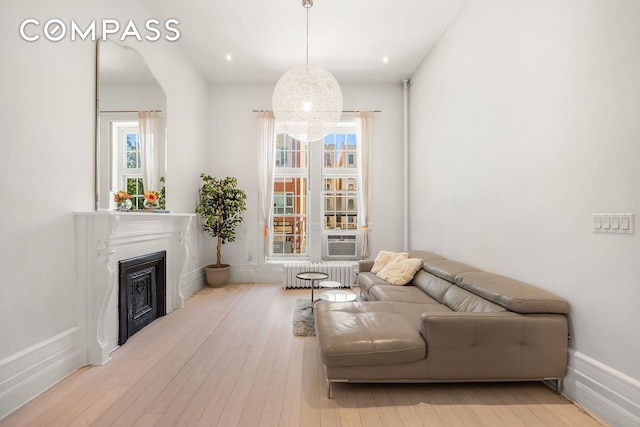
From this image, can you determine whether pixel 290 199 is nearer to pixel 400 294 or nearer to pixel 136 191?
pixel 136 191

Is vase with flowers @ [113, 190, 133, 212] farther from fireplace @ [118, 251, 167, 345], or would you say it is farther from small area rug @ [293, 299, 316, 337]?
small area rug @ [293, 299, 316, 337]

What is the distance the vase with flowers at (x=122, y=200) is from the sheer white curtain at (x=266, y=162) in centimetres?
281

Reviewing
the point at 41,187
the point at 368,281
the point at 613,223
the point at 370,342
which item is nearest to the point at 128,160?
the point at 41,187

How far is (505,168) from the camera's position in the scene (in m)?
3.04

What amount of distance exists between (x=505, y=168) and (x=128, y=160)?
12.1 feet

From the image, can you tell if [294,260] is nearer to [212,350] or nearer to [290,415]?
[212,350]

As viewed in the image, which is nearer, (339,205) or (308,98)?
(308,98)

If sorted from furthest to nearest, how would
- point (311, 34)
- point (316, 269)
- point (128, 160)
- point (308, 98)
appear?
point (316, 269) < point (311, 34) < point (308, 98) < point (128, 160)

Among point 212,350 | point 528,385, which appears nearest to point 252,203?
point 212,350

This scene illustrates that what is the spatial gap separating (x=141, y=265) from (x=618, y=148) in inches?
163

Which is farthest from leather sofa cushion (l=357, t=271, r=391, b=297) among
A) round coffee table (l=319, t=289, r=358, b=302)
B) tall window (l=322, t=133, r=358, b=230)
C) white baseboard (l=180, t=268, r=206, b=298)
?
white baseboard (l=180, t=268, r=206, b=298)

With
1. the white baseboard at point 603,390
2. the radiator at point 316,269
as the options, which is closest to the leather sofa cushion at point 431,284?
→ the white baseboard at point 603,390

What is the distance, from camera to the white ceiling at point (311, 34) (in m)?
3.88

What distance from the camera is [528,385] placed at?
2408 millimetres
